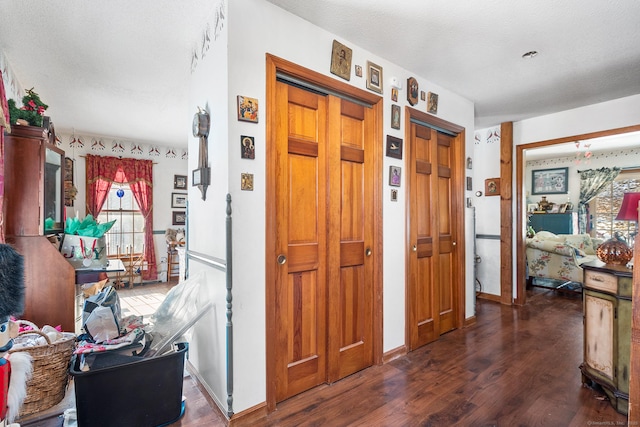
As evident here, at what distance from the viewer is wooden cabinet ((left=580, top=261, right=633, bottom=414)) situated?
6.61 feet

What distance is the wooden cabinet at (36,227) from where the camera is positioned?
7.40 feet

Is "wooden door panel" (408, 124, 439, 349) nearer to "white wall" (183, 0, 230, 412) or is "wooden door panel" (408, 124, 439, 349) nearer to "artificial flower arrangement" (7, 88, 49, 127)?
"white wall" (183, 0, 230, 412)

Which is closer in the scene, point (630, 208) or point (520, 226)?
point (630, 208)

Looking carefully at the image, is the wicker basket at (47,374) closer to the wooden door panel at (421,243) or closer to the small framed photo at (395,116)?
the wooden door panel at (421,243)

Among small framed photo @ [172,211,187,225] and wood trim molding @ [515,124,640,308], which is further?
small framed photo @ [172,211,187,225]

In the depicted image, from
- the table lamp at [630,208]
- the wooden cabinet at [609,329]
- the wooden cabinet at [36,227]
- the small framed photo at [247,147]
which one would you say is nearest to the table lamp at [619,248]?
the table lamp at [630,208]

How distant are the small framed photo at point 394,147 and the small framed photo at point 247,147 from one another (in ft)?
4.21

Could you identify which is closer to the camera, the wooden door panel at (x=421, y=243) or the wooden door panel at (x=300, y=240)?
the wooden door panel at (x=300, y=240)

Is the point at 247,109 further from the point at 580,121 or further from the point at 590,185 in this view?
the point at 590,185

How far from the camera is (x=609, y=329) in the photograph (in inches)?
83.8

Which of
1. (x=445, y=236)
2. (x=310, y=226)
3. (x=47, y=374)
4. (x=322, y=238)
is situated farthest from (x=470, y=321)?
(x=47, y=374)

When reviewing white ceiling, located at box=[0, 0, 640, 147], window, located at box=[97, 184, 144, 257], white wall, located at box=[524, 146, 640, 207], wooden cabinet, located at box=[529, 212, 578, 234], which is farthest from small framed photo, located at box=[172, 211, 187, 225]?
wooden cabinet, located at box=[529, 212, 578, 234]

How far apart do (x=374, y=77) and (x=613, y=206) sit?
7.70 metres

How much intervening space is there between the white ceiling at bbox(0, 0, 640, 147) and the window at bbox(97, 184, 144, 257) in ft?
7.44
